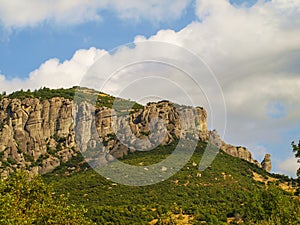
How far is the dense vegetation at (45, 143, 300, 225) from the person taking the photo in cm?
11906

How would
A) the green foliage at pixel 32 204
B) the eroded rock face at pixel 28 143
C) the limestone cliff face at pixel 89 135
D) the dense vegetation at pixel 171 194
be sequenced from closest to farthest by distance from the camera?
the green foliage at pixel 32 204 → the dense vegetation at pixel 171 194 → the limestone cliff face at pixel 89 135 → the eroded rock face at pixel 28 143

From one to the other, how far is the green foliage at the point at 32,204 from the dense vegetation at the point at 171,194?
54.4 m

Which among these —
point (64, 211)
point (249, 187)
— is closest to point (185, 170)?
point (249, 187)

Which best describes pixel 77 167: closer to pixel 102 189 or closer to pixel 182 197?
pixel 102 189

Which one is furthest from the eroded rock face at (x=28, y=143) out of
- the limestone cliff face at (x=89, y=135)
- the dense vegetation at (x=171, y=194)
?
the dense vegetation at (x=171, y=194)

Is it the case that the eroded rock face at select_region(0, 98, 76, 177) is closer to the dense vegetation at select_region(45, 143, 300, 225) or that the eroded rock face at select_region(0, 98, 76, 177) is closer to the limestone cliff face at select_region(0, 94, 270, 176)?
the limestone cliff face at select_region(0, 94, 270, 176)

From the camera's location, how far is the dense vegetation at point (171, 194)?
11906 cm

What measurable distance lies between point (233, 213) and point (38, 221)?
3461 inches

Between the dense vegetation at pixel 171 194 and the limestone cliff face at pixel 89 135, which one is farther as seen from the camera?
the limestone cliff face at pixel 89 135

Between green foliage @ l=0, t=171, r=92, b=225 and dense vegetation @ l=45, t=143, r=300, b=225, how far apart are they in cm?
5445

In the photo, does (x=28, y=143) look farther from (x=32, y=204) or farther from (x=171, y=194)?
(x=32, y=204)

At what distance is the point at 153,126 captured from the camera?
186875 millimetres

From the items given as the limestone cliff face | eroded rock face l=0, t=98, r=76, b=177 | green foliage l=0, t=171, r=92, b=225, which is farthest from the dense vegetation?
green foliage l=0, t=171, r=92, b=225

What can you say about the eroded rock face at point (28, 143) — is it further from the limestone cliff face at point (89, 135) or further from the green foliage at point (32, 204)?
the green foliage at point (32, 204)
